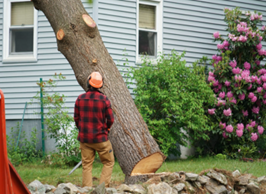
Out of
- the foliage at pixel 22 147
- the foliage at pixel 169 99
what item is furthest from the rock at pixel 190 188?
the foliage at pixel 22 147

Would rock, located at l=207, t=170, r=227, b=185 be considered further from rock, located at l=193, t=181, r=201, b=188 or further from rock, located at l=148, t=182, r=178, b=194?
rock, located at l=148, t=182, r=178, b=194

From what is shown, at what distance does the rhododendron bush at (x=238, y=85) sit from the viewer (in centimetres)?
948

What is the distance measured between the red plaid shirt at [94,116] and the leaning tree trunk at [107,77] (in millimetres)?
268

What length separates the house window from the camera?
987 cm

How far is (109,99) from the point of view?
16.4 ft

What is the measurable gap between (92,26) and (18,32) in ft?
17.2

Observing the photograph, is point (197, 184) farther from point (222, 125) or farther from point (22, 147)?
point (22, 147)

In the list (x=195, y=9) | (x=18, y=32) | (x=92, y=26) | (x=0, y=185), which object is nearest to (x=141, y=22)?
(x=195, y=9)

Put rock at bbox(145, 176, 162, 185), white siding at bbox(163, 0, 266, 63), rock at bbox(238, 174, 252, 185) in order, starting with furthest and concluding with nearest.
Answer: white siding at bbox(163, 0, 266, 63) < rock at bbox(238, 174, 252, 185) < rock at bbox(145, 176, 162, 185)

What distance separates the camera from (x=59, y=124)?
27.9 feet

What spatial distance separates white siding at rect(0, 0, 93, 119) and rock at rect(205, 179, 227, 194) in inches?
206

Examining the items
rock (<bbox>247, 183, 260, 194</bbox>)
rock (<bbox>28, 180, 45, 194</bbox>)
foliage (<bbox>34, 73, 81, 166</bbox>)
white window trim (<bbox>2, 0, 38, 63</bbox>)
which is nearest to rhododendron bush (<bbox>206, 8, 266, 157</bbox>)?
foliage (<bbox>34, 73, 81, 166</bbox>)

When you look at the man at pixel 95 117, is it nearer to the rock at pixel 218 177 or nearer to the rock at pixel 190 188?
the rock at pixel 190 188

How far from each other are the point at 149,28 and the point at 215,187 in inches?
252
